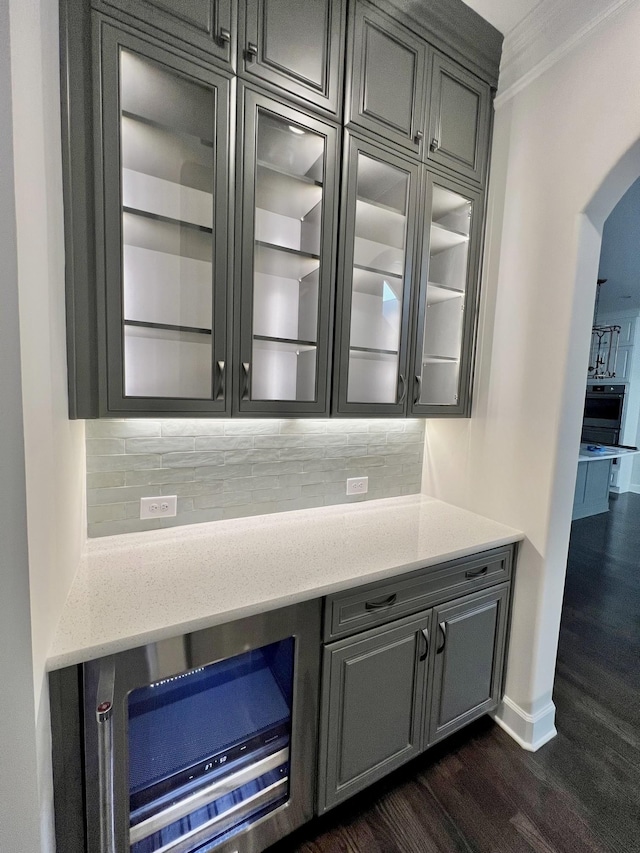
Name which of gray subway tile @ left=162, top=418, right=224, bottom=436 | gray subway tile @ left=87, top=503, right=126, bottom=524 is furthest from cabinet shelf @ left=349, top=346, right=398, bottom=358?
gray subway tile @ left=87, top=503, right=126, bottom=524

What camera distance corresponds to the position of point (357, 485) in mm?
1989

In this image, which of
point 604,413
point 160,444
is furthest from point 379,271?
point 604,413

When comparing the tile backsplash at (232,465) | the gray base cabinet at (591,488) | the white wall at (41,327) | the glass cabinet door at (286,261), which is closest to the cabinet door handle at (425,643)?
the tile backsplash at (232,465)

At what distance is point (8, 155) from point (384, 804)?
230 cm

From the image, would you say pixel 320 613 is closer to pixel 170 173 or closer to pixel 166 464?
pixel 166 464

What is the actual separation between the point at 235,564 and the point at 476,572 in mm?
1051

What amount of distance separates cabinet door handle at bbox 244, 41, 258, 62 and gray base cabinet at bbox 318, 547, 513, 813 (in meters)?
1.83

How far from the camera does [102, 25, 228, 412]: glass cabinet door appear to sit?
3.53 ft

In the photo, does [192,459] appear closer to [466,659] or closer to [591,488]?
[466,659]

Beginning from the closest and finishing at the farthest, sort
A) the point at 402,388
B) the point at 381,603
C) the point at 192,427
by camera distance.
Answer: the point at 381,603 < the point at 192,427 < the point at 402,388

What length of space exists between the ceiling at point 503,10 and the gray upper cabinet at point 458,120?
0.66 feet

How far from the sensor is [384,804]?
1423mm

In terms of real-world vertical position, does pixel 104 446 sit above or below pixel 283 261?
below

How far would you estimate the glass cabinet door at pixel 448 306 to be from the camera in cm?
170
